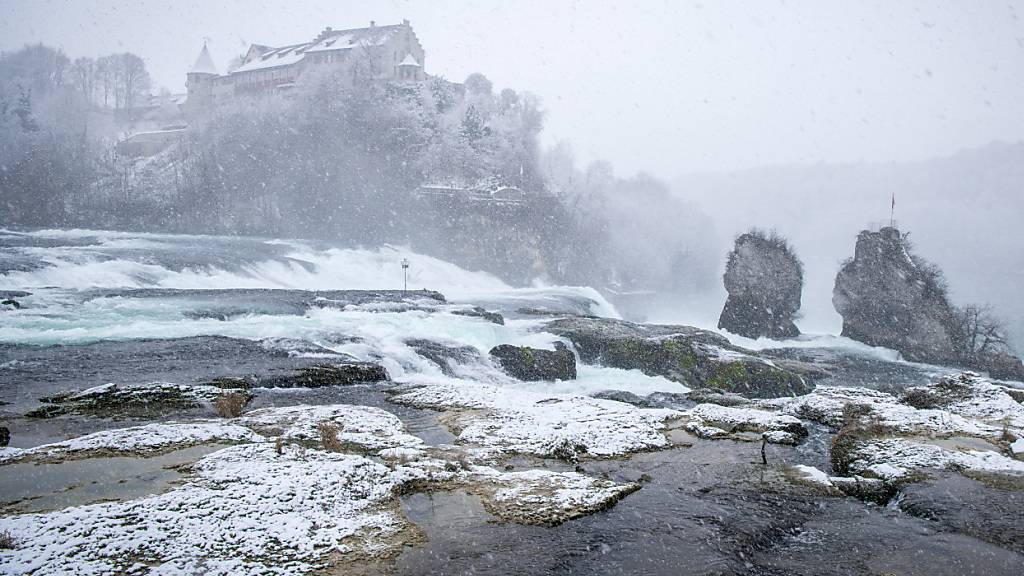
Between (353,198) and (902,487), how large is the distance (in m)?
87.5

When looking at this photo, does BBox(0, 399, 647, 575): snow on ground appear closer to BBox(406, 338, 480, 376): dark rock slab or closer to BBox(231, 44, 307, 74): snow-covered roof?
BBox(406, 338, 480, 376): dark rock slab

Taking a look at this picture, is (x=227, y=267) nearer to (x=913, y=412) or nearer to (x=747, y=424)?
(x=747, y=424)

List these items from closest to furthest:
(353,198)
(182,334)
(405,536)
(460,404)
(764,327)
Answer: (405,536)
(460,404)
(182,334)
(764,327)
(353,198)

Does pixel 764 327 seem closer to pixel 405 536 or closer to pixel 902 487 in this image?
pixel 902 487

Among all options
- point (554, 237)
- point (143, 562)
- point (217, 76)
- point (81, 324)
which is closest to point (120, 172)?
point (217, 76)

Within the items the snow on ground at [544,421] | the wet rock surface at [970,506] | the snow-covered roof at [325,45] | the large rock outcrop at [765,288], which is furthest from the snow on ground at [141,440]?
the snow-covered roof at [325,45]

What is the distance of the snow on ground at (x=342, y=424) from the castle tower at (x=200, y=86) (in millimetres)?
103287

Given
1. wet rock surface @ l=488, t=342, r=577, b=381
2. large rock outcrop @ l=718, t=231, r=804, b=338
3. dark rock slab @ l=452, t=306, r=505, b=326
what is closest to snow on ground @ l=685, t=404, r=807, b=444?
wet rock surface @ l=488, t=342, r=577, b=381

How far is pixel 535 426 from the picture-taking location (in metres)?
13.0

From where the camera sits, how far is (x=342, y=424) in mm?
12484

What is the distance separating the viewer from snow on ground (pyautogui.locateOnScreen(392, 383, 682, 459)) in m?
11.9

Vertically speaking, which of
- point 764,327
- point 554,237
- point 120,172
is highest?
point 120,172

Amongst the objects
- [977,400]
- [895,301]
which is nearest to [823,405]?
[977,400]

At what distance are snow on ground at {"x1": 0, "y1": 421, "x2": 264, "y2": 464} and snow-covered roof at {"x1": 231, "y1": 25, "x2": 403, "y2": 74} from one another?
93478 millimetres
